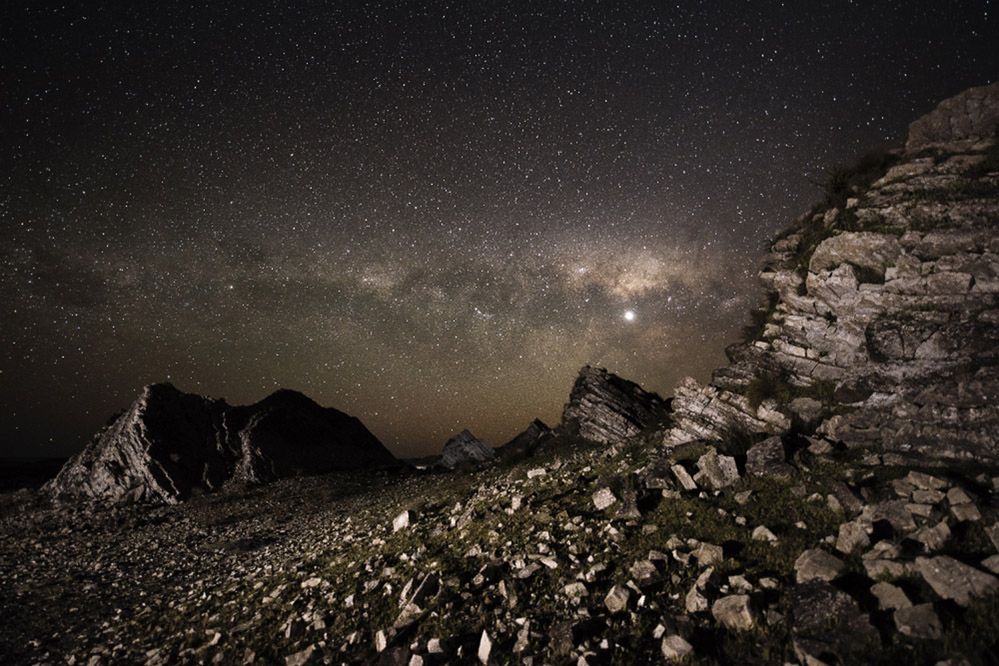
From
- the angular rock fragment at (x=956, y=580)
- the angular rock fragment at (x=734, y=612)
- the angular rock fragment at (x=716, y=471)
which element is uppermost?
the angular rock fragment at (x=716, y=471)

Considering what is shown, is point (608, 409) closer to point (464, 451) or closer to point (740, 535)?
point (464, 451)

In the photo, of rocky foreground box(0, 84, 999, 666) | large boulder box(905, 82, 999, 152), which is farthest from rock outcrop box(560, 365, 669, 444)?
large boulder box(905, 82, 999, 152)

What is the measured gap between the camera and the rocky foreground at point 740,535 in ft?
25.0

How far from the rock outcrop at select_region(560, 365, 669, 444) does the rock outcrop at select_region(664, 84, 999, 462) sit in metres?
8.12

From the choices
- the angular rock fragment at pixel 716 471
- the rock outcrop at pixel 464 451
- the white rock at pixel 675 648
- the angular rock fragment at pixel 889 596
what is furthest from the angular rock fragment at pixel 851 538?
the rock outcrop at pixel 464 451

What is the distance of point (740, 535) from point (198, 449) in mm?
38993

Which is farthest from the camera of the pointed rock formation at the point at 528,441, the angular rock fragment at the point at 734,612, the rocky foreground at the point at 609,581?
the pointed rock formation at the point at 528,441

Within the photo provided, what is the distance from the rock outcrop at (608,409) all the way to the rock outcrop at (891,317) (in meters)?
8.12

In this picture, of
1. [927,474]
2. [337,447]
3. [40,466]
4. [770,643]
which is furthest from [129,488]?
[40,466]

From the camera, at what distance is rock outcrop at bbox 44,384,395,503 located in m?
32.9

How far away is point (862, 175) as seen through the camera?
19.6 m

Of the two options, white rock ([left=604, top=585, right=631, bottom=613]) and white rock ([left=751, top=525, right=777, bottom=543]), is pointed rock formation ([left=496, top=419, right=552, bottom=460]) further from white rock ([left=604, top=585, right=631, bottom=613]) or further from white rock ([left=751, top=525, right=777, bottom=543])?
white rock ([left=604, top=585, right=631, bottom=613])

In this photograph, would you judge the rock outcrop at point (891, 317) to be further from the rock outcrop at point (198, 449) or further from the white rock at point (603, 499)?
the rock outcrop at point (198, 449)

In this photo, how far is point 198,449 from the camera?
36.3 meters
